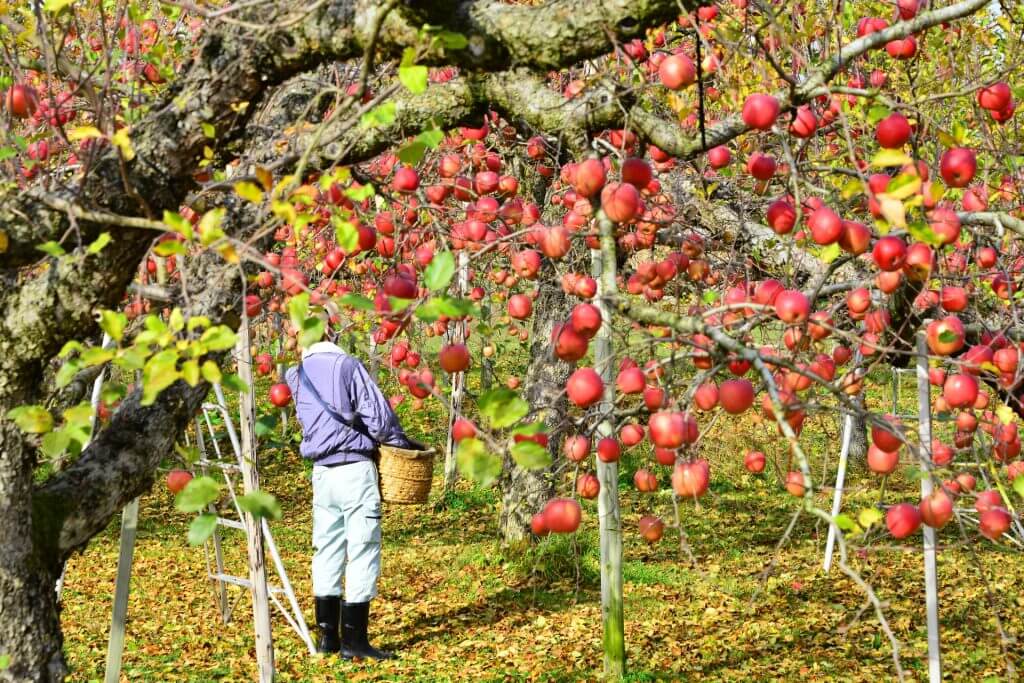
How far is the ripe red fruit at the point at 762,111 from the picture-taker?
2.01 m

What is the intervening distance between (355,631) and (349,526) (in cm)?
61

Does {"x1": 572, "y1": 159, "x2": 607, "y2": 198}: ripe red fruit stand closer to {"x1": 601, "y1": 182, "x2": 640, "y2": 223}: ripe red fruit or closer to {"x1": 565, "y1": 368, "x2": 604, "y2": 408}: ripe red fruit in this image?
{"x1": 601, "y1": 182, "x2": 640, "y2": 223}: ripe red fruit

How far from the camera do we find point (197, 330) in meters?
2.80

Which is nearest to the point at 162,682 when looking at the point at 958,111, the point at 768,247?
the point at 768,247

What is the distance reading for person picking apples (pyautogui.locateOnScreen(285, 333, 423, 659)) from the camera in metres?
5.04

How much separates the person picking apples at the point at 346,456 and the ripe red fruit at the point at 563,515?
110 inches

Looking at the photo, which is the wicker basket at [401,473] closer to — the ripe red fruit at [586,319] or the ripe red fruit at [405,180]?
the ripe red fruit at [405,180]

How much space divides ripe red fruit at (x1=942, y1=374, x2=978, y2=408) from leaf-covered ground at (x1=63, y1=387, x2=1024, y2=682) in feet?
6.51

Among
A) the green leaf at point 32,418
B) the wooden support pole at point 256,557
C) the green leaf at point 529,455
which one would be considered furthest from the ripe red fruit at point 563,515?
the wooden support pole at point 256,557

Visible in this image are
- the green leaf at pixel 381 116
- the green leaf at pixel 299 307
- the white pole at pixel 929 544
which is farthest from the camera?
the white pole at pixel 929 544

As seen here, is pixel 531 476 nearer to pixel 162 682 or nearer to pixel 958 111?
pixel 162 682

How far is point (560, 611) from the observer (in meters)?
6.43

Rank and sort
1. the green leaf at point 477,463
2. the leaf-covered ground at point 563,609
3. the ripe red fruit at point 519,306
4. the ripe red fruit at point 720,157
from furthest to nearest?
the leaf-covered ground at point 563,609 → the ripe red fruit at point 720,157 → the ripe red fruit at point 519,306 → the green leaf at point 477,463

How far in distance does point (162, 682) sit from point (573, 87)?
397cm
